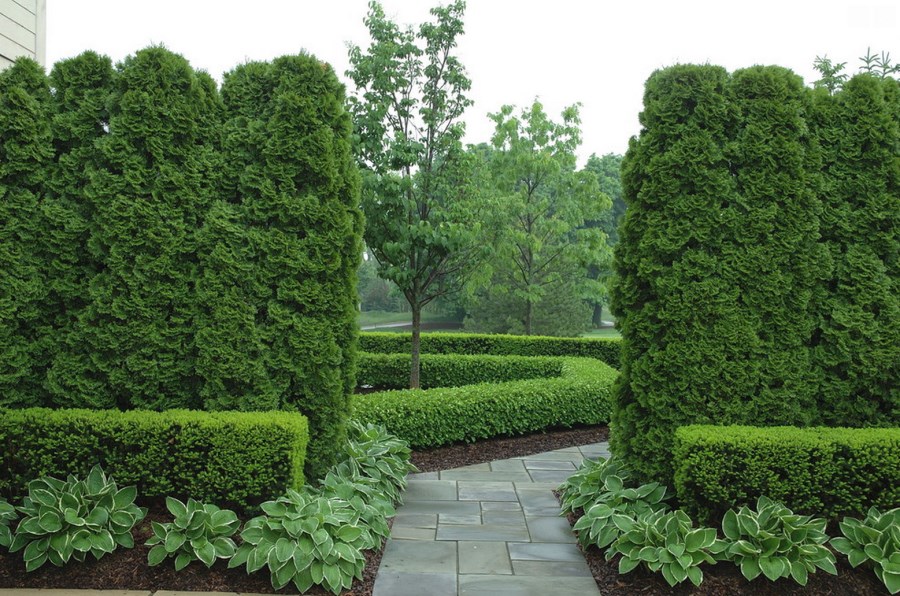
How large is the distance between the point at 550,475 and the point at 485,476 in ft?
2.32

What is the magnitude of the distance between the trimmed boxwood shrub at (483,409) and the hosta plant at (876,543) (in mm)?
4182

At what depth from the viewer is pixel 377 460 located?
19.5 feet

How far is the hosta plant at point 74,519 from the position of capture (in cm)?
423

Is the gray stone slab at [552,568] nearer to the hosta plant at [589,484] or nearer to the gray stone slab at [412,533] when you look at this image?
the hosta plant at [589,484]

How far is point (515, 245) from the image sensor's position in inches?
648

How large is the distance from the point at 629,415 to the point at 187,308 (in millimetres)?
3579

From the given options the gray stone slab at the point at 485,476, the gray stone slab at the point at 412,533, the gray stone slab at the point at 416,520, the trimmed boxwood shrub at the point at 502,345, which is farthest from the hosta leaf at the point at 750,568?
the trimmed boxwood shrub at the point at 502,345

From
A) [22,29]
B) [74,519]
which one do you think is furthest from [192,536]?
[22,29]

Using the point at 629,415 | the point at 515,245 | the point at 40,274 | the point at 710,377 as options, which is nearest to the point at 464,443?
the point at 629,415

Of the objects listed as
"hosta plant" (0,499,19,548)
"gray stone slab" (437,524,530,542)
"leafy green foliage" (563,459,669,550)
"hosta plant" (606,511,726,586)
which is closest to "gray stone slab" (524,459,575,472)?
"gray stone slab" (437,524,530,542)

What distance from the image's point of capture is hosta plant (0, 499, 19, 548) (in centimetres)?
439

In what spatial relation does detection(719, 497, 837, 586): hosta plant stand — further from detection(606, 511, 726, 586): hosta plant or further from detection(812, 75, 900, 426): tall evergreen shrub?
detection(812, 75, 900, 426): tall evergreen shrub

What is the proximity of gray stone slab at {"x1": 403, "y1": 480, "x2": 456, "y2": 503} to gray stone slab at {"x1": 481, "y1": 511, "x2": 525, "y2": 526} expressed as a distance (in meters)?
0.49

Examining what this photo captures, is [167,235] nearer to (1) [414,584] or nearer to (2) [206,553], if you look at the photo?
(2) [206,553]
